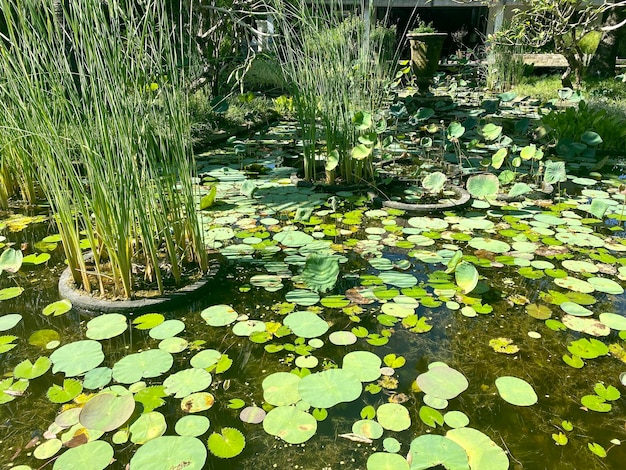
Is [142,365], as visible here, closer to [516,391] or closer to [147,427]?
[147,427]

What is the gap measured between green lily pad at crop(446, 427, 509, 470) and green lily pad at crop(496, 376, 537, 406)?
191mm

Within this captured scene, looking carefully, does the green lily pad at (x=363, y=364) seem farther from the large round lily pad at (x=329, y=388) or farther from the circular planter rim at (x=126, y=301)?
the circular planter rim at (x=126, y=301)

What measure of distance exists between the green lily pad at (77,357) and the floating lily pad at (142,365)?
88mm

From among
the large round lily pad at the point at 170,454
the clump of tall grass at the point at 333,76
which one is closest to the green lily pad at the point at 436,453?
the large round lily pad at the point at 170,454

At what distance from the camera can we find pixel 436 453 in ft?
3.85

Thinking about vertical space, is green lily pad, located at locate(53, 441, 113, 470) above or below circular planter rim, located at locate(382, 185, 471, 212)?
above

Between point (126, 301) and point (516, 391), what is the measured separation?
1.39m

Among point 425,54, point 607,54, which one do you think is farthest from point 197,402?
point 607,54

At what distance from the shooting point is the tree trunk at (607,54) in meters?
6.77

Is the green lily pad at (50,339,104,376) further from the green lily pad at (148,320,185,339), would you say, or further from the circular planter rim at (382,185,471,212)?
the circular planter rim at (382,185,471,212)

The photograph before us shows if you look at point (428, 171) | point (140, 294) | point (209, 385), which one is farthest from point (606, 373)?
point (428, 171)

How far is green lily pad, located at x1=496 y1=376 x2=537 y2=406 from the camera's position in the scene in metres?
1.37

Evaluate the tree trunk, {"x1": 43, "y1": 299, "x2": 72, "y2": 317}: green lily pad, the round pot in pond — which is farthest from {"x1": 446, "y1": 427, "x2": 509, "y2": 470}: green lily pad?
the tree trunk

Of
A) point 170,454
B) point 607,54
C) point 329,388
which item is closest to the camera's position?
point 170,454
